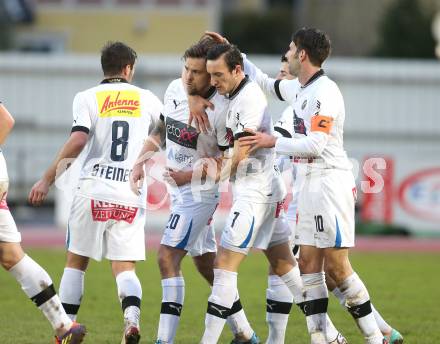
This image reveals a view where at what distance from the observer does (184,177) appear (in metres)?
8.52

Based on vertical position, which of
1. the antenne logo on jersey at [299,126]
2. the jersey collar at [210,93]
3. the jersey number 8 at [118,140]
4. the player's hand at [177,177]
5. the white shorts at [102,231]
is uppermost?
the jersey collar at [210,93]

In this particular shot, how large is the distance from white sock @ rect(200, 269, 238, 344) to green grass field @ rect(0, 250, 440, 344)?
1.33 m

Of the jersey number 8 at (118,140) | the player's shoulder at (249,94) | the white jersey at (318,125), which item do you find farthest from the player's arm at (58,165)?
the white jersey at (318,125)

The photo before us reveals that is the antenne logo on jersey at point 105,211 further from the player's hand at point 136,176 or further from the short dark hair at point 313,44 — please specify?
the short dark hair at point 313,44

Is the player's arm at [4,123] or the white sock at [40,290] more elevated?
the player's arm at [4,123]

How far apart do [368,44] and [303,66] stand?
38.8 metres

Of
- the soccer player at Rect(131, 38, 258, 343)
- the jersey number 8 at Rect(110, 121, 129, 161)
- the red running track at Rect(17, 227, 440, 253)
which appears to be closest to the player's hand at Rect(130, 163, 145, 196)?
the soccer player at Rect(131, 38, 258, 343)

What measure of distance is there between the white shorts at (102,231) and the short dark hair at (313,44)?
6.24 feet

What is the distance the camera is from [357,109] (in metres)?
28.5

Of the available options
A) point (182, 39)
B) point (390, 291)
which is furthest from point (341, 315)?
point (182, 39)

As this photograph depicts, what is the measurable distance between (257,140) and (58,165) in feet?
5.15

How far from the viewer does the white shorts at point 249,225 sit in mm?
8117

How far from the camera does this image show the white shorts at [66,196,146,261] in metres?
8.52

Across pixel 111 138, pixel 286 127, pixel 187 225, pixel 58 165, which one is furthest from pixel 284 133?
pixel 58 165
